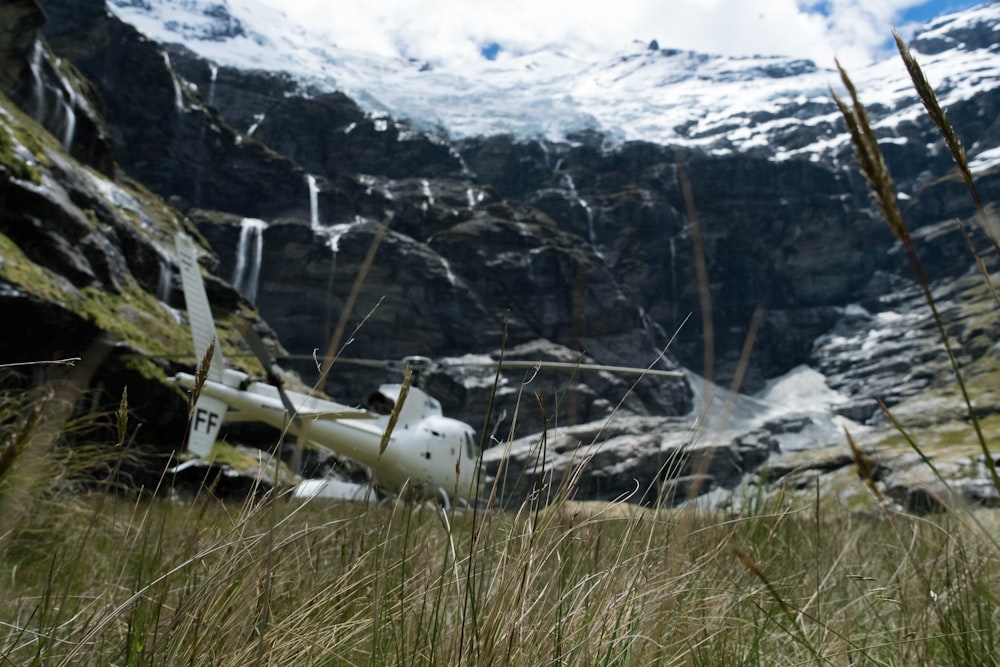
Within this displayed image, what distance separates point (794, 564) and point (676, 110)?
16020 centimetres

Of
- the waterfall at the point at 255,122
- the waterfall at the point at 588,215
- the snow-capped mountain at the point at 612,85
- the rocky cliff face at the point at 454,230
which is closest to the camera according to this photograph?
the rocky cliff face at the point at 454,230

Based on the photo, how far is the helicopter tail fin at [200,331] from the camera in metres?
10.0

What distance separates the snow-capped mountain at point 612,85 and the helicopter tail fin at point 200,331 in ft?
376

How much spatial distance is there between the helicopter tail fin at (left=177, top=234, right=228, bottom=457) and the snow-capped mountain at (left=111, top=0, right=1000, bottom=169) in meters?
115

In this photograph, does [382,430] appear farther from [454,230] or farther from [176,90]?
[176,90]

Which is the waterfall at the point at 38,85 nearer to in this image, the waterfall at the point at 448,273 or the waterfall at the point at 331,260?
the waterfall at the point at 331,260

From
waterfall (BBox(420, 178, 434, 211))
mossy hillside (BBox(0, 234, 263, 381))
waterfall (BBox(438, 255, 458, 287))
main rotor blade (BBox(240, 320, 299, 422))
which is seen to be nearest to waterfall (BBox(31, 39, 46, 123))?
mossy hillside (BBox(0, 234, 263, 381))

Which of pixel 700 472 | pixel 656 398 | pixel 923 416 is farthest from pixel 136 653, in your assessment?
pixel 923 416

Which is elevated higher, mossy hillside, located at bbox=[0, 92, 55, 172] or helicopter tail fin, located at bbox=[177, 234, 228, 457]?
mossy hillside, located at bbox=[0, 92, 55, 172]

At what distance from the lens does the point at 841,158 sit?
117 meters

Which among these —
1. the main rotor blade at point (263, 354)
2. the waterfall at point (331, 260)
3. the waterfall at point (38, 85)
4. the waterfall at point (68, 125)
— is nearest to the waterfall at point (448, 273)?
the waterfall at point (331, 260)

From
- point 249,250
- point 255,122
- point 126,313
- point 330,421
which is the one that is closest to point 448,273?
point 249,250

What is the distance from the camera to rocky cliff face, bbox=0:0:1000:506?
27.1 metres

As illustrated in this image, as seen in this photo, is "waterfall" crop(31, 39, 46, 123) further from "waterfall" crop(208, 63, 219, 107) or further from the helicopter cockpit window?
"waterfall" crop(208, 63, 219, 107)
